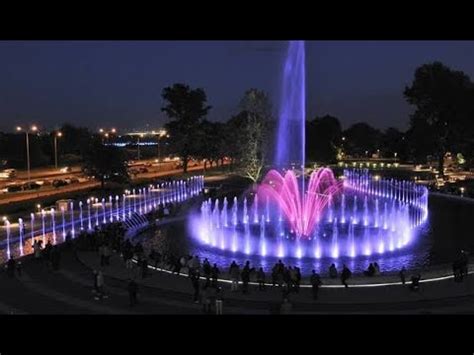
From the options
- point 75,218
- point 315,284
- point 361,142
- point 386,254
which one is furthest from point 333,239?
point 361,142

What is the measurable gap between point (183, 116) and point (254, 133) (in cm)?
1877

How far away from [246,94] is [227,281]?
46.7 m

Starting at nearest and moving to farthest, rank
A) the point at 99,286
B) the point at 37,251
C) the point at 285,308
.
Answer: the point at 285,308 → the point at 99,286 → the point at 37,251

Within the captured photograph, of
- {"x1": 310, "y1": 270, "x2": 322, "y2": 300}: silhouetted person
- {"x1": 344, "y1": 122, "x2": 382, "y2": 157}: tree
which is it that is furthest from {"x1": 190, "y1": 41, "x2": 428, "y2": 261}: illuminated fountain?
{"x1": 344, "y1": 122, "x2": 382, "y2": 157}: tree

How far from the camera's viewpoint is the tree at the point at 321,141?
117 meters

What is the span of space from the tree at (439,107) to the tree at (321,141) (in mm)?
40904

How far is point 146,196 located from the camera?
54.4m

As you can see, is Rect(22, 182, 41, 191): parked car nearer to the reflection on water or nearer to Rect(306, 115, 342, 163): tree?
the reflection on water

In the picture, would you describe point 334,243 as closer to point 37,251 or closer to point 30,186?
point 37,251

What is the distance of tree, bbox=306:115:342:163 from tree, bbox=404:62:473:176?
40.9 meters

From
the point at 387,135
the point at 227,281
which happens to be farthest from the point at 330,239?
the point at 387,135

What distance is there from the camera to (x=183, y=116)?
8188cm

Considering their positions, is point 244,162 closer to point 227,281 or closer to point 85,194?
point 85,194
